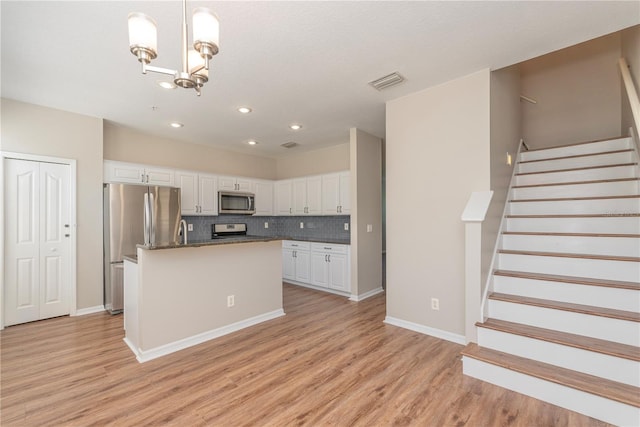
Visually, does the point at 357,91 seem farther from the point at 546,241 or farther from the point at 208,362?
the point at 208,362

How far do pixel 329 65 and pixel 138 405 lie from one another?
124 inches

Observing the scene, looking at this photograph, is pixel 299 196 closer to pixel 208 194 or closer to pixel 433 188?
pixel 208 194

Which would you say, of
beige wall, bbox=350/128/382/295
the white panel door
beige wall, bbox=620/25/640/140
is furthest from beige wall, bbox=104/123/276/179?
beige wall, bbox=620/25/640/140

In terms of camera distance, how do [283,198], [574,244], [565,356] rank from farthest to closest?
[283,198] → [574,244] → [565,356]

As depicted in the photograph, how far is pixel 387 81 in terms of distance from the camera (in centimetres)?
296

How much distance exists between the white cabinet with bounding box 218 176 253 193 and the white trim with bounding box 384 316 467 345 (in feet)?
12.4

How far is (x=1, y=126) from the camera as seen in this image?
10.8ft

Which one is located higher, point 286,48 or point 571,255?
point 286,48

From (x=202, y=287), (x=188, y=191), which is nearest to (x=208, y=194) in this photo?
(x=188, y=191)

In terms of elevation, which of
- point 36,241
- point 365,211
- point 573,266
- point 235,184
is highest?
point 235,184

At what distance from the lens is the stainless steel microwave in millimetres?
5348

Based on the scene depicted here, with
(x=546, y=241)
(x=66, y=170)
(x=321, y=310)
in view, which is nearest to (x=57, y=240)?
(x=66, y=170)

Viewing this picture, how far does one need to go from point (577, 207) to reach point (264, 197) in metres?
5.10

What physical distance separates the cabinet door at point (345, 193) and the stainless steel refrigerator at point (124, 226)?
2.91 m
